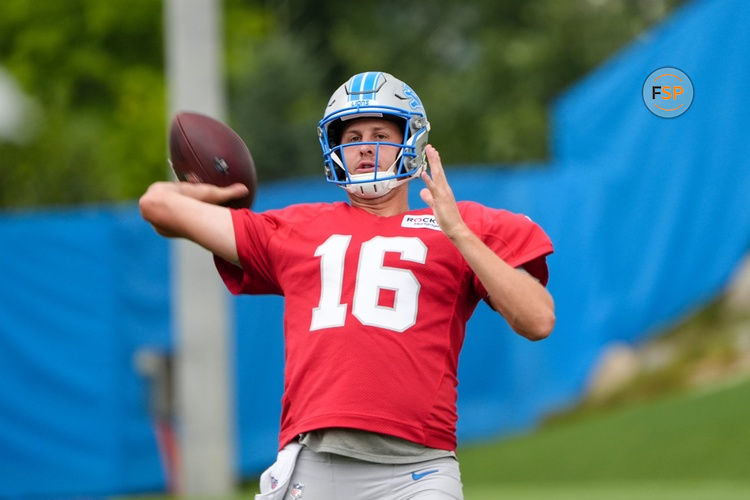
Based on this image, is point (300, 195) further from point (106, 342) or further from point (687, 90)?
point (687, 90)

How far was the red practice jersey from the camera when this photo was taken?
3.33 metres

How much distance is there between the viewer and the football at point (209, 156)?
148 inches

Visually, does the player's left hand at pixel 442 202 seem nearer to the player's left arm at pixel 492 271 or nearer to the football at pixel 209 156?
the player's left arm at pixel 492 271

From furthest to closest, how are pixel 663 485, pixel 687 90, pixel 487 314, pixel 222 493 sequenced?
1. pixel 487 314
2. pixel 222 493
3. pixel 663 485
4. pixel 687 90

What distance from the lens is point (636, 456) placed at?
29.4ft

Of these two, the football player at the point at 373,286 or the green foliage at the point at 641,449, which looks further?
the green foliage at the point at 641,449

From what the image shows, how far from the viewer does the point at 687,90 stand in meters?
4.84

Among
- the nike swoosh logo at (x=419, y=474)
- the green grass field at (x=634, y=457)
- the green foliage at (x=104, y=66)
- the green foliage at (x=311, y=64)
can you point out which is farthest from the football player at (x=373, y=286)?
the green foliage at (x=104, y=66)

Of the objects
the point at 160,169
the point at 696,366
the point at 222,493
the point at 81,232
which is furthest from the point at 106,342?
the point at 160,169

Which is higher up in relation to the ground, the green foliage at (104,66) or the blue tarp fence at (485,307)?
the green foliage at (104,66)


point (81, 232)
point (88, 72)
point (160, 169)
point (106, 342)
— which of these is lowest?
point (106, 342)

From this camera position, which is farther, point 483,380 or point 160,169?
point 160,169

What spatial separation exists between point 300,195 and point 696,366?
3.91 metres

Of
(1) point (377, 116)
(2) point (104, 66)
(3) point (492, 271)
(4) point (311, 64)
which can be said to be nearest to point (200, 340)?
(1) point (377, 116)
